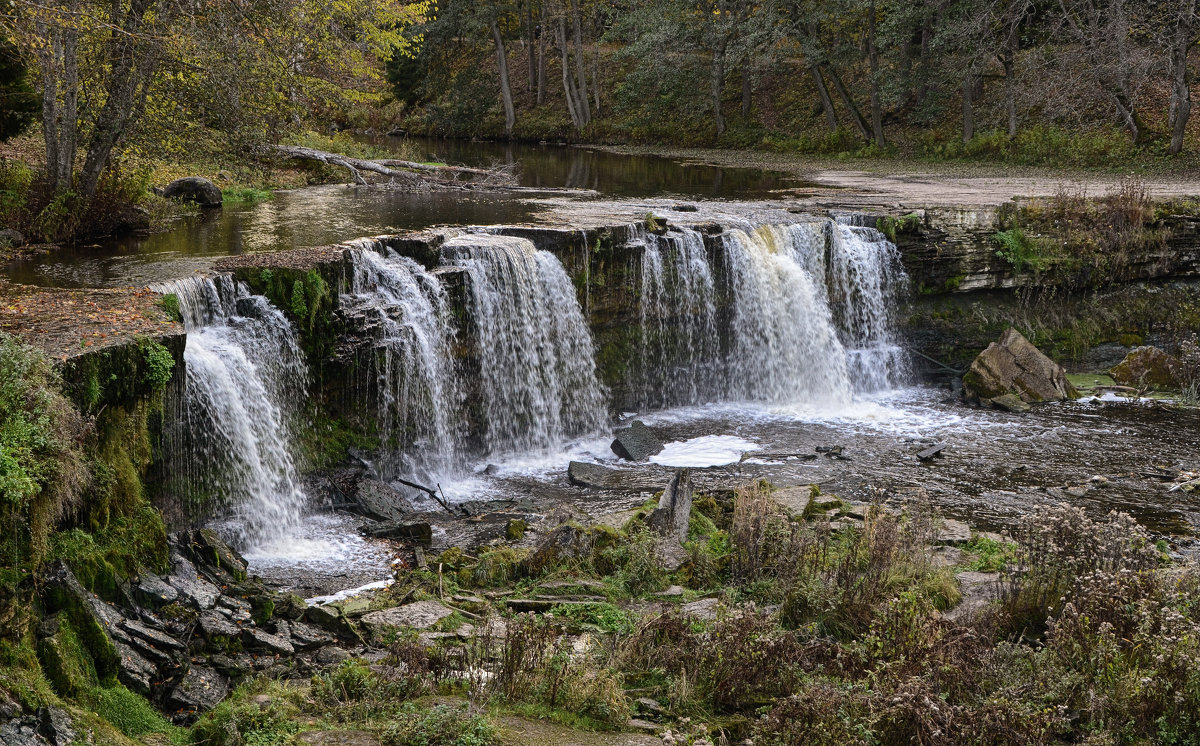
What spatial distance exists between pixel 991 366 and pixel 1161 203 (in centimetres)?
Answer: 495

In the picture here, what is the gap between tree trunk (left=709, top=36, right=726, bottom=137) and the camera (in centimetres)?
3219

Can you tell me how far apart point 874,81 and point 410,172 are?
48.6ft

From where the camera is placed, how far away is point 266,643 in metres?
6.01

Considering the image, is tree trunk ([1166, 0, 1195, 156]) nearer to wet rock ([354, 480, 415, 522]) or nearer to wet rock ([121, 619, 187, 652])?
wet rock ([354, 480, 415, 522])

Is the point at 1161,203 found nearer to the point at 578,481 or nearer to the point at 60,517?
the point at 578,481

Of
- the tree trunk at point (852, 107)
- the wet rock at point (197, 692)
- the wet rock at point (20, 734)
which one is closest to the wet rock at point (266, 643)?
the wet rock at point (197, 692)

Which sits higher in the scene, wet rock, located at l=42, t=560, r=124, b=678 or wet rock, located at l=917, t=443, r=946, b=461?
wet rock, located at l=42, t=560, r=124, b=678

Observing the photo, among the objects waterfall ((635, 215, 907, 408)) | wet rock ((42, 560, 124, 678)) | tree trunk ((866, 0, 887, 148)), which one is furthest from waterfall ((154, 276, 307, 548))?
tree trunk ((866, 0, 887, 148))

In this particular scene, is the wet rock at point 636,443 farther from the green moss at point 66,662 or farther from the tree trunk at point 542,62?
the tree trunk at point 542,62

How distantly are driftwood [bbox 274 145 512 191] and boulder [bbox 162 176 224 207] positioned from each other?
3.19 m

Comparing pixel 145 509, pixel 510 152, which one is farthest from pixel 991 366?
pixel 510 152

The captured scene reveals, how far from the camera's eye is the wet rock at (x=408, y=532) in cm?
910

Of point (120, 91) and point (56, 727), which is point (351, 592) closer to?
point (56, 727)

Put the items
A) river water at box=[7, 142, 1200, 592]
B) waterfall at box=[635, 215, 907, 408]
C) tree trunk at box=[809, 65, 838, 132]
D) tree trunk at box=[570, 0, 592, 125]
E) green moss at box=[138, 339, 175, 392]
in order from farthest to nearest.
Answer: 1. tree trunk at box=[570, 0, 592, 125]
2. tree trunk at box=[809, 65, 838, 132]
3. waterfall at box=[635, 215, 907, 408]
4. river water at box=[7, 142, 1200, 592]
5. green moss at box=[138, 339, 175, 392]
